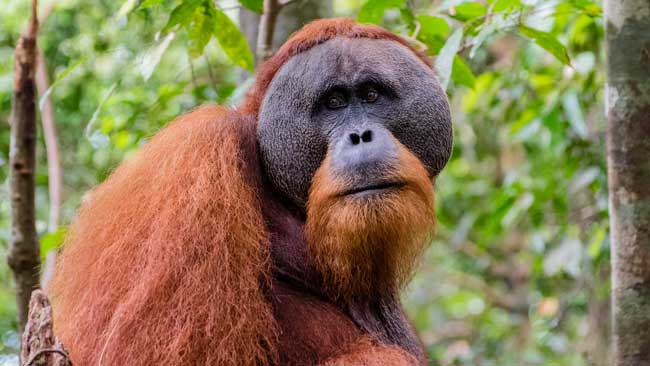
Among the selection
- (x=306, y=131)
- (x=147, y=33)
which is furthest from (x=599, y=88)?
(x=306, y=131)

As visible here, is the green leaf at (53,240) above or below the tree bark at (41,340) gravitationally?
below

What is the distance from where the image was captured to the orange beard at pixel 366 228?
2930 mm

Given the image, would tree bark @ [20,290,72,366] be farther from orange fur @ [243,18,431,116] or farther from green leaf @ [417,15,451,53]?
green leaf @ [417,15,451,53]

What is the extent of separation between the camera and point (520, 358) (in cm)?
859

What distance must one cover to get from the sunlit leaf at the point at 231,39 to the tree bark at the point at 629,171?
1717 millimetres

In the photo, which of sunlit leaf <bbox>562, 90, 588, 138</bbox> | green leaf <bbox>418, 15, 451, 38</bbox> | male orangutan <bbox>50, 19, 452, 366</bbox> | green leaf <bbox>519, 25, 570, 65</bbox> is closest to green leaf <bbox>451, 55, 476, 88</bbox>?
green leaf <bbox>418, 15, 451, 38</bbox>

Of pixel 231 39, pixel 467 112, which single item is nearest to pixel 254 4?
pixel 231 39

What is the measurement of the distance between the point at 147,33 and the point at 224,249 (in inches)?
112

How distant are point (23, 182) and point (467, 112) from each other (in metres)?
4.92

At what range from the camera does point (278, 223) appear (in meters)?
3.18

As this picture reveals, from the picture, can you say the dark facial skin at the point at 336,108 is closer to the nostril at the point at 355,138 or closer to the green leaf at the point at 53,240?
the nostril at the point at 355,138

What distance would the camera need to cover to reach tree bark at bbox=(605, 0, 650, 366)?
284 cm

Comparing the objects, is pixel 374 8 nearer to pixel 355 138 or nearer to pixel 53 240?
pixel 355 138

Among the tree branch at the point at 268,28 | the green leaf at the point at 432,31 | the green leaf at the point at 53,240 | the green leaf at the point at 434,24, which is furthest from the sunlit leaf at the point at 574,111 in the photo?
the green leaf at the point at 53,240
